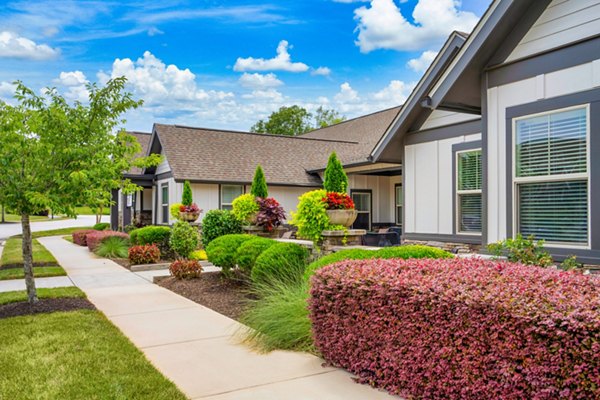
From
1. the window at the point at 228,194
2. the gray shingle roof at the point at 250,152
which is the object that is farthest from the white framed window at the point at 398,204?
the window at the point at 228,194

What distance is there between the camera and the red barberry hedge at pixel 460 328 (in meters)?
2.96

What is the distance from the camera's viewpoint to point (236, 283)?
33.3ft

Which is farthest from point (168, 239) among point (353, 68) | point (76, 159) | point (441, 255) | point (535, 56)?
point (353, 68)

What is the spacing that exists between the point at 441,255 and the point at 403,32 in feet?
49.0

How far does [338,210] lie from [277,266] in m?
1.63

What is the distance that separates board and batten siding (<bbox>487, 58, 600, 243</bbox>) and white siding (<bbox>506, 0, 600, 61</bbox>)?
420 millimetres

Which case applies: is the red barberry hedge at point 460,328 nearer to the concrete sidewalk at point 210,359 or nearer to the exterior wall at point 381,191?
the concrete sidewalk at point 210,359

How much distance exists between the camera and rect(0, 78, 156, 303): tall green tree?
23.2ft

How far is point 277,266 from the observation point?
26.2 feet

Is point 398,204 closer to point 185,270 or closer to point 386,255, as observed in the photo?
point 185,270

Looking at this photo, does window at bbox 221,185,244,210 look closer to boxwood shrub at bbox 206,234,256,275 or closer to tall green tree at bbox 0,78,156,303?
boxwood shrub at bbox 206,234,256,275

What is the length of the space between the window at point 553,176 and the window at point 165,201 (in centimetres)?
1655

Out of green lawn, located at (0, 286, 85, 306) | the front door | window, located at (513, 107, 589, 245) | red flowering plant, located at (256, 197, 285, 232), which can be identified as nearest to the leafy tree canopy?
the front door

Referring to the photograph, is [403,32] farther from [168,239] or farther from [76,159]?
[76,159]
